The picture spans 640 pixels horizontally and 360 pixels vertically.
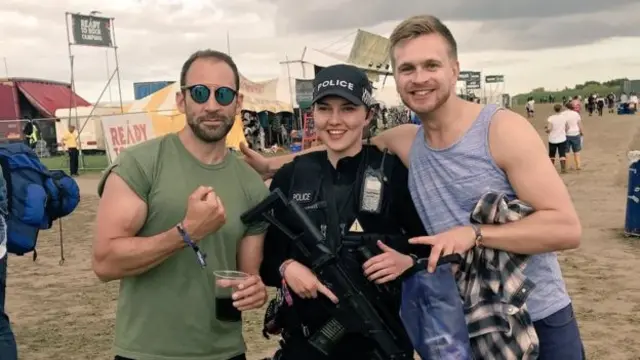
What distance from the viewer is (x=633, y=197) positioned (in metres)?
9.48

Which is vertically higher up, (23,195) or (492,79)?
(492,79)

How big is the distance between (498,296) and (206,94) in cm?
146

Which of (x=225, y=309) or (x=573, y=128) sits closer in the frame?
(x=225, y=309)

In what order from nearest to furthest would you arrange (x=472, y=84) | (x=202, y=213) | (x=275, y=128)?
(x=202, y=213) → (x=275, y=128) → (x=472, y=84)

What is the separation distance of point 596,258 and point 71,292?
7.08 m

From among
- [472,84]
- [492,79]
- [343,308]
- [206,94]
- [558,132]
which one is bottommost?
[558,132]

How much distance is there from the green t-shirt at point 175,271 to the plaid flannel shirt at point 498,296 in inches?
40.4

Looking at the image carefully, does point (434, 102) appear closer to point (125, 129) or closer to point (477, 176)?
point (477, 176)

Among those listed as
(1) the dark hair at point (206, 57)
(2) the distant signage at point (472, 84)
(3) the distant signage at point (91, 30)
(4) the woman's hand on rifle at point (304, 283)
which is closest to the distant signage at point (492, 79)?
(2) the distant signage at point (472, 84)

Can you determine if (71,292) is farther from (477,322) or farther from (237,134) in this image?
(237,134)

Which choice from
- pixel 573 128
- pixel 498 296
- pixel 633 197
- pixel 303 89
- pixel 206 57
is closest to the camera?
pixel 498 296

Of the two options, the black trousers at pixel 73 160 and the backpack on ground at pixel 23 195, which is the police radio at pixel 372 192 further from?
the black trousers at pixel 73 160

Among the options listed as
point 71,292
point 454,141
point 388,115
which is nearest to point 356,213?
point 454,141

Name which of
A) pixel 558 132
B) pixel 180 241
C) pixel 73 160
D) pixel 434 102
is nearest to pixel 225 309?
pixel 180 241
